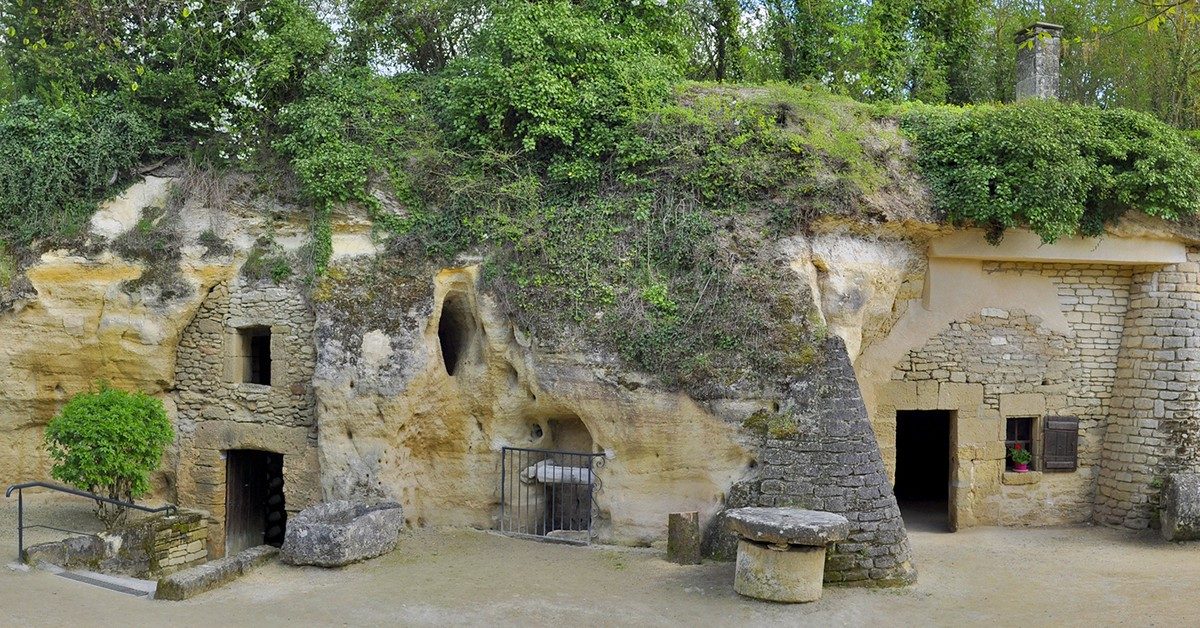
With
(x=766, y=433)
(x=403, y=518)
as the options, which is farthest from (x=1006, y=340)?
(x=403, y=518)

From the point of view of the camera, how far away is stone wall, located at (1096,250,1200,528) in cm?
1259

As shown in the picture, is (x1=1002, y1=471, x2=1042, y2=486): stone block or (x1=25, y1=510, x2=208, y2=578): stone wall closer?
(x1=25, y1=510, x2=208, y2=578): stone wall

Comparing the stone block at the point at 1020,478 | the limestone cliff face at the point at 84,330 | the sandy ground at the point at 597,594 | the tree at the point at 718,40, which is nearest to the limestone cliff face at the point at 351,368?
the limestone cliff face at the point at 84,330

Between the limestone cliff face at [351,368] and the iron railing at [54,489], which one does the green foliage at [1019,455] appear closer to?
the limestone cliff face at [351,368]

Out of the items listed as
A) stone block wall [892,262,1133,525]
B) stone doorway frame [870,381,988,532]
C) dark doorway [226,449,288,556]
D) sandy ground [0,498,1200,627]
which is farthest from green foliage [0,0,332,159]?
stone block wall [892,262,1133,525]

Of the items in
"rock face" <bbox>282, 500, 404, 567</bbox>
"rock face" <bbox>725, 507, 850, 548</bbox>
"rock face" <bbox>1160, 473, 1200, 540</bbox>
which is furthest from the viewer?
"rock face" <bbox>1160, 473, 1200, 540</bbox>

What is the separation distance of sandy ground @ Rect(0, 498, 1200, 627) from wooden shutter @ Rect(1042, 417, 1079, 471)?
1735 mm

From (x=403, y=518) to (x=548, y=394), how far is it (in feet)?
7.95

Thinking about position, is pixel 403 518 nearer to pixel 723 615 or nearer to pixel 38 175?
pixel 723 615

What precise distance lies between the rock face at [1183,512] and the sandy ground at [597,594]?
60cm

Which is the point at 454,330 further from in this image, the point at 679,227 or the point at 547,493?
the point at 679,227

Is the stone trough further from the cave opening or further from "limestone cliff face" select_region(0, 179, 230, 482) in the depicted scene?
"limestone cliff face" select_region(0, 179, 230, 482)

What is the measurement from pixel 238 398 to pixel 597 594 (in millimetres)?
5784

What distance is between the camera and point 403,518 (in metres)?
11.8
